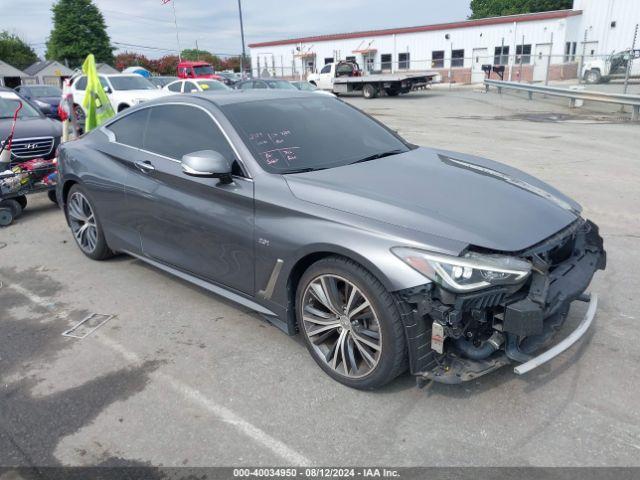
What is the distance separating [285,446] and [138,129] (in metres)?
3.15

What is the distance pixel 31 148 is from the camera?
7812 mm

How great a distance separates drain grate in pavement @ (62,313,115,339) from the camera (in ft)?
13.0

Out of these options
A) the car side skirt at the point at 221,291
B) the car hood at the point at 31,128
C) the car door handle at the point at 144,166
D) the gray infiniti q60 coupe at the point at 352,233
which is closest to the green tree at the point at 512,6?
the car hood at the point at 31,128

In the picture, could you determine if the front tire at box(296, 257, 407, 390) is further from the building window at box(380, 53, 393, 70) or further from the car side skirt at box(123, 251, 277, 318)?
the building window at box(380, 53, 393, 70)

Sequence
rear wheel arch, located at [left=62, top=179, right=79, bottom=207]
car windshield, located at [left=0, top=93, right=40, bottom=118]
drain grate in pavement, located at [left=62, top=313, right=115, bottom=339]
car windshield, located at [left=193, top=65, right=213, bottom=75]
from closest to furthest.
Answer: drain grate in pavement, located at [left=62, top=313, right=115, bottom=339], rear wheel arch, located at [left=62, top=179, right=79, bottom=207], car windshield, located at [left=0, top=93, right=40, bottom=118], car windshield, located at [left=193, top=65, right=213, bottom=75]

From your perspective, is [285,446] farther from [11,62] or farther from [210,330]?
[11,62]

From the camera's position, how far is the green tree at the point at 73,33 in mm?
72000

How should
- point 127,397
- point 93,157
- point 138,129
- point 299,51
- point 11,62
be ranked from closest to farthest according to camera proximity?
point 127,397 → point 138,129 → point 93,157 → point 299,51 → point 11,62

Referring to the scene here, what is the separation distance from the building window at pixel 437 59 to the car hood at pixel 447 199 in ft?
135

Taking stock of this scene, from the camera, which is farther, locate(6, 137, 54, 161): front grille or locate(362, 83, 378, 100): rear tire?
locate(362, 83, 378, 100): rear tire

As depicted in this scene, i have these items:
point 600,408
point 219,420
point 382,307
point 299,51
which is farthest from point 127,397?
point 299,51

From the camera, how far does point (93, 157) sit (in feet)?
16.5

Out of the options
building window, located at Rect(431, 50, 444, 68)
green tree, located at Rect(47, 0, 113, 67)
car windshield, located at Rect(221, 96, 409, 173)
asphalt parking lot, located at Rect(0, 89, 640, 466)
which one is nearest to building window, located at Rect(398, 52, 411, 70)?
building window, located at Rect(431, 50, 444, 68)

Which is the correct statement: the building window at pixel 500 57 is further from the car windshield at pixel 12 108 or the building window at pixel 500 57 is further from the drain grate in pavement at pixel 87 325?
the drain grate in pavement at pixel 87 325
